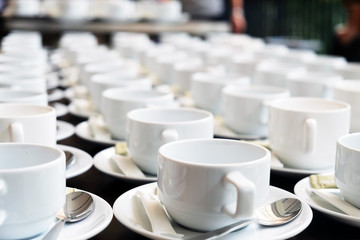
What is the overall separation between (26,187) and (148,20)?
102 inches

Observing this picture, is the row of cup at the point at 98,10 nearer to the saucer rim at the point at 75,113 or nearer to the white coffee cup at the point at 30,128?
the saucer rim at the point at 75,113

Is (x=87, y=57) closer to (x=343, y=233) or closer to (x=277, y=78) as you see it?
(x=277, y=78)

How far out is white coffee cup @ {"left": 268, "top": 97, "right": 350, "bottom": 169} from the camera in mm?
687

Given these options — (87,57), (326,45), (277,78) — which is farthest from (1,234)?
(326,45)

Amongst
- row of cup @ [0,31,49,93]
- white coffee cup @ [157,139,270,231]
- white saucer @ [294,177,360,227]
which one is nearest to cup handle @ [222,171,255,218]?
white coffee cup @ [157,139,270,231]

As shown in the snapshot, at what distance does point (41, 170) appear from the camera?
45 centimetres

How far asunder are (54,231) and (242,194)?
155 mm

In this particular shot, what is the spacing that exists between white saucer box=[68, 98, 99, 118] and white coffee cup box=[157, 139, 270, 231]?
1.67ft

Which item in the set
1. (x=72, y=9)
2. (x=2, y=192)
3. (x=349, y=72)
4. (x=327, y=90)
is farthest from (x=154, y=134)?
(x=72, y=9)

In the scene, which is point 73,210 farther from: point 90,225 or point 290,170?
point 290,170

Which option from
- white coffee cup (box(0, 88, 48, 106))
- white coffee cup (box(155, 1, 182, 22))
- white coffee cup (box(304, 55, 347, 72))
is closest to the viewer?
white coffee cup (box(0, 88, 48, 106))

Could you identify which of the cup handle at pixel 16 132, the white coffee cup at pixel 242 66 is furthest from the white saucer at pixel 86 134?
the white coffee cup at pixel 242 66

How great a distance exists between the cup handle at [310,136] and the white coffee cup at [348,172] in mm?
107

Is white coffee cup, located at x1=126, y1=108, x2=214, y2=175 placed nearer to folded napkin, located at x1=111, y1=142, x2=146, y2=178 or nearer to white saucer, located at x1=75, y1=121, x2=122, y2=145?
folded napkin, located at x1=111, y1=142, x2=146, y2=178
